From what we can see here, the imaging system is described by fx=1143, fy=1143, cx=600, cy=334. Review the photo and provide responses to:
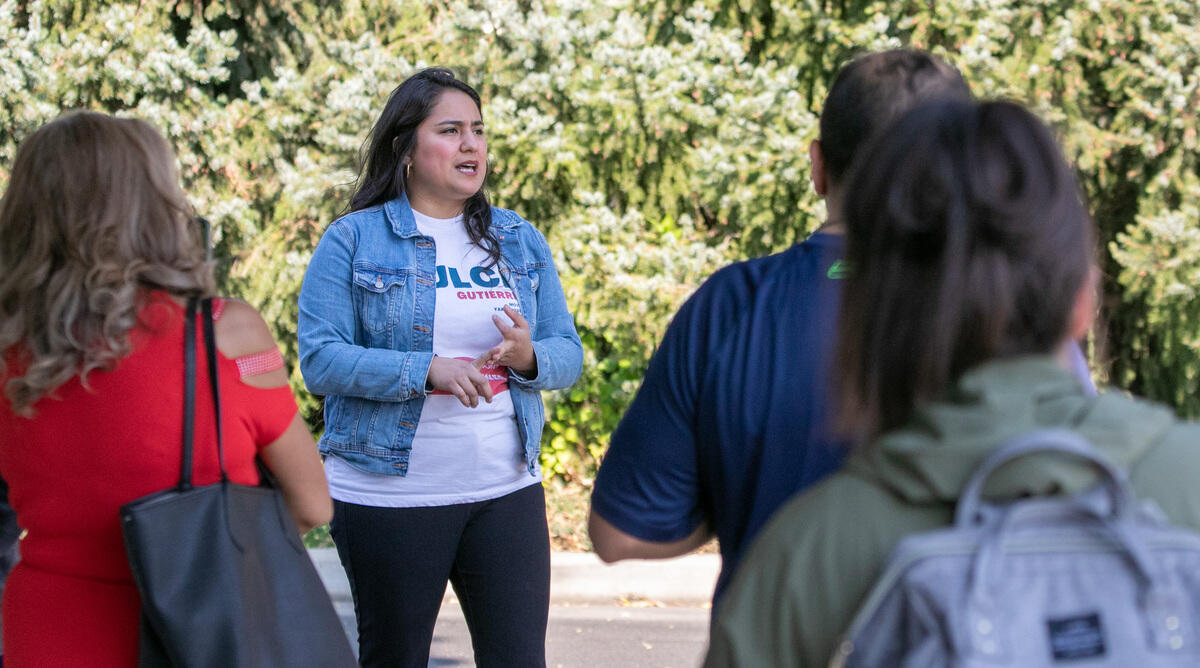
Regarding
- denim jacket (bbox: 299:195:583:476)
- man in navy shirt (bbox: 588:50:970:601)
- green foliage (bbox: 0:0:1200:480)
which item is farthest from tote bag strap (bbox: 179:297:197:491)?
green foliage (bbox: 0:0:1200:480)

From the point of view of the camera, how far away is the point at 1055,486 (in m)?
0.91

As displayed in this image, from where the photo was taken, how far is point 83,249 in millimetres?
1814

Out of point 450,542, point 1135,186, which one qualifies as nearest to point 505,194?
point 1135,186

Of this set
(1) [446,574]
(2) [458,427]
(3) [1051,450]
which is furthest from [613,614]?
(3) [1051,450]

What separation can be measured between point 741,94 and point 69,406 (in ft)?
17.0

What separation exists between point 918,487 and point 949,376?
12 cm

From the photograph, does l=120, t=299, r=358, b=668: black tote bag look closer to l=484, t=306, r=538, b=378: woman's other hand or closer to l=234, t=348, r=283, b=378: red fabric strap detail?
l=234, t=348, r=283, b=378: red fabric strap detail

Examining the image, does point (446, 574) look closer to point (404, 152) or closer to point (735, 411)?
point (404, 152)

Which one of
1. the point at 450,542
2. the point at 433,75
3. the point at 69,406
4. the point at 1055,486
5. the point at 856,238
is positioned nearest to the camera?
the point at 1055,486

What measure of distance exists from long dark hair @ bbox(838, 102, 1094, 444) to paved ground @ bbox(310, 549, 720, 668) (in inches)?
151

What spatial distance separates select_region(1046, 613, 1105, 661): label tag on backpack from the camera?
0.89 meters

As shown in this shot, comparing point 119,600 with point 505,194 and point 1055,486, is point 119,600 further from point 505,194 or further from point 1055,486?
point 505,194

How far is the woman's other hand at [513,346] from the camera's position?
277 cm

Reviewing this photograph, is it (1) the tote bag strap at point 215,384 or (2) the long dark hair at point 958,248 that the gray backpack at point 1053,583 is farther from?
(1) the tote bag strap at point 215,384
